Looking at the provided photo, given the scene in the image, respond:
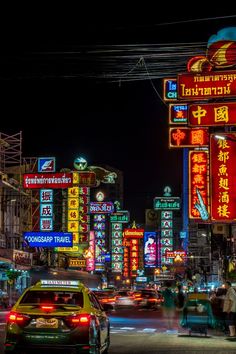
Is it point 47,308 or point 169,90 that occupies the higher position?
point 169,90

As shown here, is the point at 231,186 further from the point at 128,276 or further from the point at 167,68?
the point at 128,276

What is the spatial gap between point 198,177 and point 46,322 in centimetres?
2878

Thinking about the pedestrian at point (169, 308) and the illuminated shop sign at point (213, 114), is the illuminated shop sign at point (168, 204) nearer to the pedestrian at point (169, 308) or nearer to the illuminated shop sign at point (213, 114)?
the illuminated shop sign at point (213, 114)

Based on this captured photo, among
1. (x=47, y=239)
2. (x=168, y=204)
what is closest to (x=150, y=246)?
(x=168, y=204)

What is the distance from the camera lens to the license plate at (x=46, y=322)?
12117mm

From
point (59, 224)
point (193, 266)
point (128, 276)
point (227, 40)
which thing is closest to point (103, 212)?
point (193, 266)

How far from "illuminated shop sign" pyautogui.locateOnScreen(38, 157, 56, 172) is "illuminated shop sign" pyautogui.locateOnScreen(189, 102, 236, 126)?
2603 centimetres

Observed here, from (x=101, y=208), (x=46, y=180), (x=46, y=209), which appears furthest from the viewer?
(x=101, y=208)

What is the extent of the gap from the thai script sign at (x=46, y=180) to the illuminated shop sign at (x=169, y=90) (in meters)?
13.2

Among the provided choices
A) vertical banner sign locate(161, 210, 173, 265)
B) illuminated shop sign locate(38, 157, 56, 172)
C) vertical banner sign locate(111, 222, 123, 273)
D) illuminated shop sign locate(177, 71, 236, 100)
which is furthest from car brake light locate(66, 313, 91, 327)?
vertical banner sign locate(111, 222, 123, 273)

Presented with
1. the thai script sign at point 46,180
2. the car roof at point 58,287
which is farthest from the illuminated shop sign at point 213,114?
the car roof at point 58,287

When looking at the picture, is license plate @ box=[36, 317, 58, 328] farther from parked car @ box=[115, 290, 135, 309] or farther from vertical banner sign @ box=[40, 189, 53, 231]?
vertical banner sign @ box=[40, 189, 53, 231]

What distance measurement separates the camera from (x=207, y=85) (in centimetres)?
3581

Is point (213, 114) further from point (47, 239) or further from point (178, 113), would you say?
point (47, 239)
